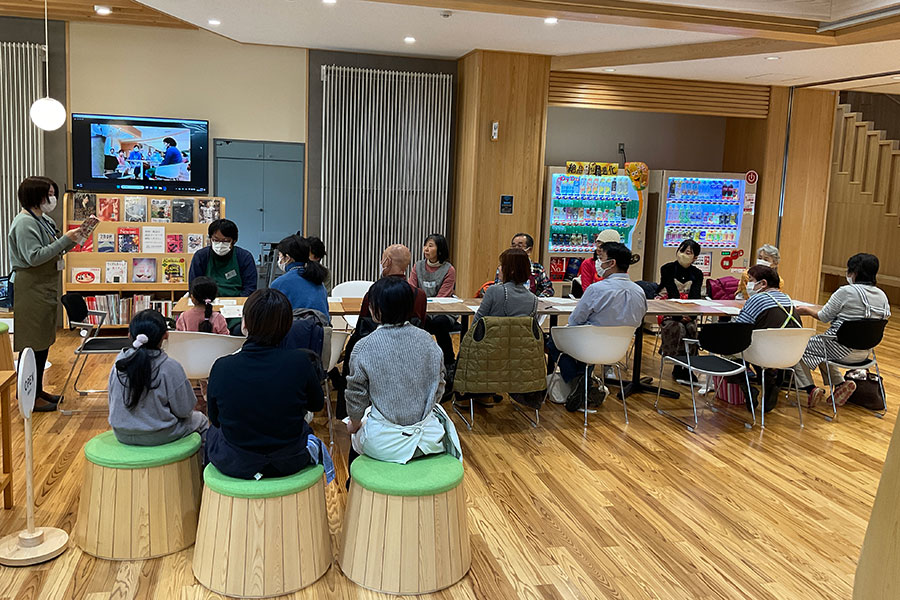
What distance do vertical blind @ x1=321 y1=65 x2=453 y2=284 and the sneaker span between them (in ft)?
14.0

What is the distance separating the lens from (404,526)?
291 centimetres

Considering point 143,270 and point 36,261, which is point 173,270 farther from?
point 36,261

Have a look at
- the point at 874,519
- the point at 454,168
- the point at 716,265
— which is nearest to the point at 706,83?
Result: the point at 716,265

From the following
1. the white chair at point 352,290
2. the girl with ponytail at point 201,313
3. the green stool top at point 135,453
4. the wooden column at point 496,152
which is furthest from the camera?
the wooden column at point 496,152

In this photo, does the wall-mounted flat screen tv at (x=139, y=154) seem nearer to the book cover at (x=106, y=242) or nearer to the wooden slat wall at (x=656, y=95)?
the book cover at (x=106, y=242)

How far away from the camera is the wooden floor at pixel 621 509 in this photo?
310 centimetres

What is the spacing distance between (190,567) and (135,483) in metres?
0.41

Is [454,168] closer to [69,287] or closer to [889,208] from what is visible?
[69,287]

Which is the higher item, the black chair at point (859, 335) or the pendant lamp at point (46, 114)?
the pendant lamp at point (46, 114)

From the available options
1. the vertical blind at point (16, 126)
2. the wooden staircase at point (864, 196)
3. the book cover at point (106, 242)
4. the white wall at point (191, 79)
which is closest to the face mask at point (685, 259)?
the white wall at point (191, 79)

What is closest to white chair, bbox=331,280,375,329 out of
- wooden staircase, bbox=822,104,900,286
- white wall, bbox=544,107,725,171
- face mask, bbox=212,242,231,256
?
face mask, bbox=212,242,231,256

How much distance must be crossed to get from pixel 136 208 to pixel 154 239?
37 cm

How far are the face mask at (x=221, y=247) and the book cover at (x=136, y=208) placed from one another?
2515mm

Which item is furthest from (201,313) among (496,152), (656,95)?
(656,95)
